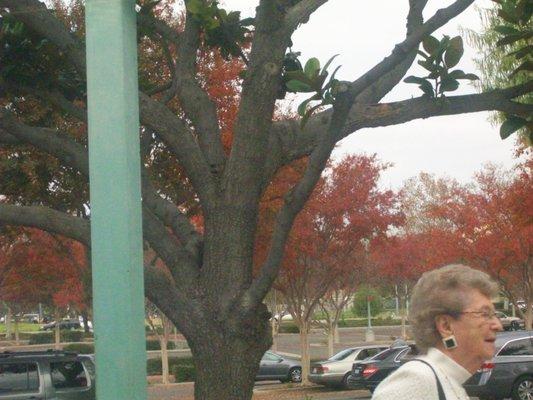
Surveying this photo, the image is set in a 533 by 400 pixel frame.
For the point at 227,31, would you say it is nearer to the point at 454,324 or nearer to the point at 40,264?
the point at 454,324

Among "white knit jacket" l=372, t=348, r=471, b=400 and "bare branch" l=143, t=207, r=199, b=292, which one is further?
"bare branch" l=143, t=207, r=199, b=292

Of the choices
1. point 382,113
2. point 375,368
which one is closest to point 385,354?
point 375,368

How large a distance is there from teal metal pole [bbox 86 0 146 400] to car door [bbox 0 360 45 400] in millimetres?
9508

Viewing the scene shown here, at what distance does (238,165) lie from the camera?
314 inches

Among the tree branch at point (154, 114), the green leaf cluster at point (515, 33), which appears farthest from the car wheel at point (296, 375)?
the green leaf cluster at point (515, 33)

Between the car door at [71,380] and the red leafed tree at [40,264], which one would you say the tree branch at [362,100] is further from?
the red leafed tree at [40,264]

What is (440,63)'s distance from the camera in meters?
7.98

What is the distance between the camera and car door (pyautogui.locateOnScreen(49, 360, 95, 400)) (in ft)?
49.0

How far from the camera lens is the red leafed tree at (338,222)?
27906mm

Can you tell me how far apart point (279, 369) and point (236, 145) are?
2693 centimetres

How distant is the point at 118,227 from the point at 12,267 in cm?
2817

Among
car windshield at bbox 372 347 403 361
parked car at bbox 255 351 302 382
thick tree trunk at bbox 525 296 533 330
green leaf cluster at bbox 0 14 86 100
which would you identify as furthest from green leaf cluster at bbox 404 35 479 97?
thick tree trunk at bbox 525 296 533 330

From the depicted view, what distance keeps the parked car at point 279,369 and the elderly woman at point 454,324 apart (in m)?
30.7

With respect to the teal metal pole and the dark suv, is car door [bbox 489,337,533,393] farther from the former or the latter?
the teal metal pole
